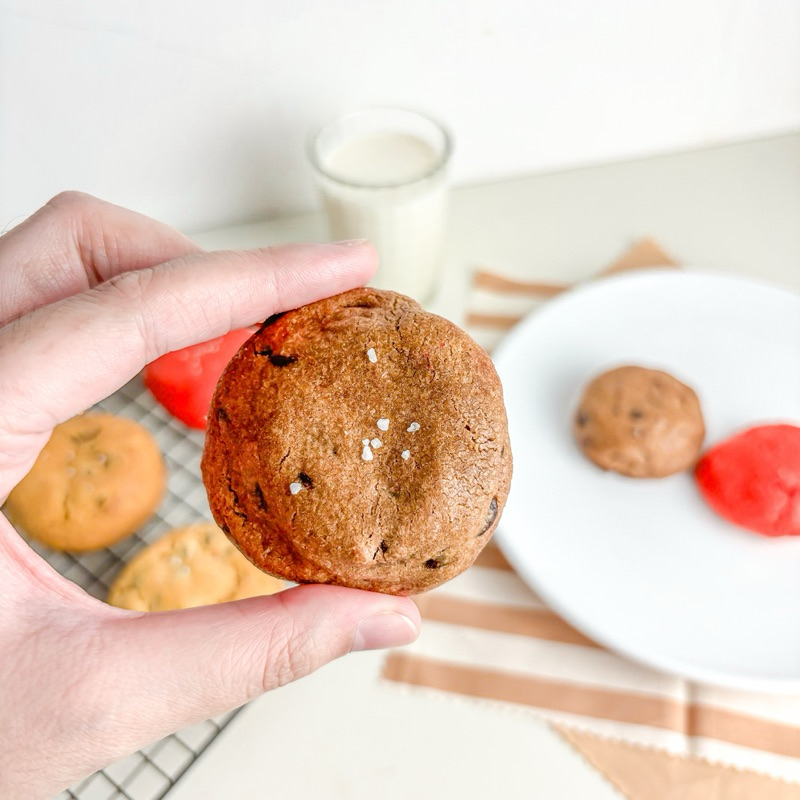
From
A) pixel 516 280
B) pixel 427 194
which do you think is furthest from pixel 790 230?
pixel 427 194

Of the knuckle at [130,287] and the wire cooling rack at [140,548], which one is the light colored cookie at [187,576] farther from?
the knuckle at [130,287]

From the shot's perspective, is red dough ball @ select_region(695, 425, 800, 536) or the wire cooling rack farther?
red dough ball @ select_region(695, 425, 800, 536)

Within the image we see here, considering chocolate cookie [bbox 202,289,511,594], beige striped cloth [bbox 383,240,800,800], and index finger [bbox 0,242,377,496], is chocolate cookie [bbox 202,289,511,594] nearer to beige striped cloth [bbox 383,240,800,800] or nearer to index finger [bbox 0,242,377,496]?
index finger [bbox 0,242,377,496]

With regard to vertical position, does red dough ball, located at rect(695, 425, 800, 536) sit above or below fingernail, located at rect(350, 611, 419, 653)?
below

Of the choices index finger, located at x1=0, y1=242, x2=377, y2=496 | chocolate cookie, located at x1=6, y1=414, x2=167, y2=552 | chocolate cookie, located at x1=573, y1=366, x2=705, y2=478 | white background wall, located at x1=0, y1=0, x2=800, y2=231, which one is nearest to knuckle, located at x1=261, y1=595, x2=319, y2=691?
index finger, located at x1=0, y1=242, x2=377, y2=496

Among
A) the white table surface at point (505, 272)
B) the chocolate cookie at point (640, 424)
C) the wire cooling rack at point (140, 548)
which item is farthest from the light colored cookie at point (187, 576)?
the chocolate cookie at point (640, 424)
